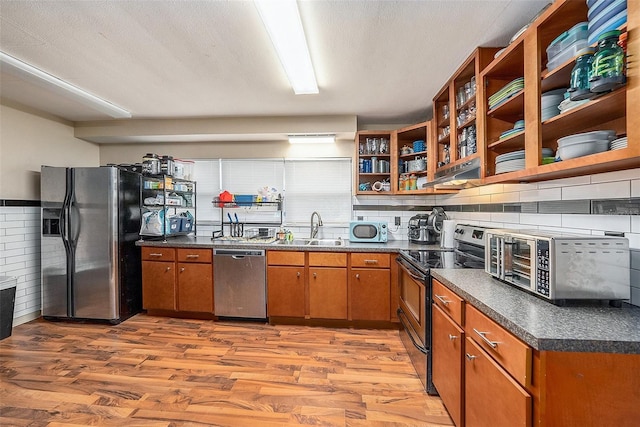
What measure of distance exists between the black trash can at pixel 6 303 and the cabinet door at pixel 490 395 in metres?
3.99

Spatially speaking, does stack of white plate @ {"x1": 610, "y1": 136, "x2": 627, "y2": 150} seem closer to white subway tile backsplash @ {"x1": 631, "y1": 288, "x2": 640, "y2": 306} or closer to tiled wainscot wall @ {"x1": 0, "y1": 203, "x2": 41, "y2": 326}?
white subway tile backsplash @ {"x1": 631, "y1": 288, "x2": 640, "y2": 306}

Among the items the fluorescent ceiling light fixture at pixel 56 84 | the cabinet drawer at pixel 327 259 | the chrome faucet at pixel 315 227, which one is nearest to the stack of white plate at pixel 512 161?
the cabinet drawer at pixel 327 259

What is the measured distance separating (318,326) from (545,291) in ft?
7.45

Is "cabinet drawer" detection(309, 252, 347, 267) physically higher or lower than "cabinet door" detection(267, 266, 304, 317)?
higher

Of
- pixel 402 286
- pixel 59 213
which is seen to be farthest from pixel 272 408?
pixel 59 213

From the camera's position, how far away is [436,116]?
2889 millimetres

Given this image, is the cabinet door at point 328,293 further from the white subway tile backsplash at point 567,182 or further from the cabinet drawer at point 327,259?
the white subway tile backsplash at point 567,182

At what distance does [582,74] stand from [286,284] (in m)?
2.71

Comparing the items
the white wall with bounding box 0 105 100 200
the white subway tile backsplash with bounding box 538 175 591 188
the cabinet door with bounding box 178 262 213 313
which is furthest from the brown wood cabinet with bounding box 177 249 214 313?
the white subway tile backsplash with bounding box 538 175 591 188

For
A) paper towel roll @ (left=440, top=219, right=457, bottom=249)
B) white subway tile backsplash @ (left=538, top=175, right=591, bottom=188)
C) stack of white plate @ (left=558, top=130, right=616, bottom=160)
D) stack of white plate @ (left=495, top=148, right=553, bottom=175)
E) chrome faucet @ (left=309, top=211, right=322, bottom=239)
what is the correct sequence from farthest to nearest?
chrome faucet @ (left=309, top=211, right=322, bottom=239)
paper towel roll @ (left=440, top=219, right=457, bottom=249)
stack of white plate @ (left=495, top=148, right=553, bottom=175)
white subway tile backsplash @ (left=538, top=175, right=591, bottom=188)
stack of white plate @ (left=558, top=130, right=616, bottom=160)

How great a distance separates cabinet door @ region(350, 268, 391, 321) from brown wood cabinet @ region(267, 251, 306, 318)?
1.78 feet

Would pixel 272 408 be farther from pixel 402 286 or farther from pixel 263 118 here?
pixel 263 118

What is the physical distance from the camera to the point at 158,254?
10.7 ft

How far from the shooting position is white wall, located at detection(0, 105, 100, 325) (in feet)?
9.70
